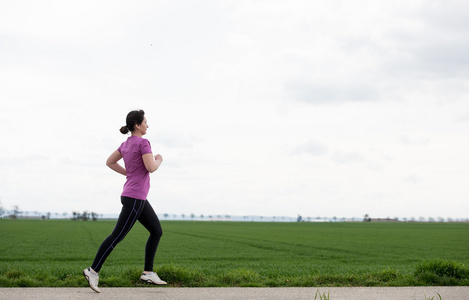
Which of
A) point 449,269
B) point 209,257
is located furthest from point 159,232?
point 209,257

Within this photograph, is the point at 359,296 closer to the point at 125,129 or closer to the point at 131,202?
the point at 131,202

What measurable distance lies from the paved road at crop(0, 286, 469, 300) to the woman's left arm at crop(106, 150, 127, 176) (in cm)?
144

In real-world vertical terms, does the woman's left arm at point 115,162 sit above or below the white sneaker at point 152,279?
above

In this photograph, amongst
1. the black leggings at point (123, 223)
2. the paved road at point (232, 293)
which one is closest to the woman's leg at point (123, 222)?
the black leggings at point (123, 223)

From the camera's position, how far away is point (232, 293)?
5.49 meters

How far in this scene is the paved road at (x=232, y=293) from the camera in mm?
5203

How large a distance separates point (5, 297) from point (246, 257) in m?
16.0

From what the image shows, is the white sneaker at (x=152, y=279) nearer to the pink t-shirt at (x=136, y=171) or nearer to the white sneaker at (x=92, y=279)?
the white sneaker at (x=92, y=279)

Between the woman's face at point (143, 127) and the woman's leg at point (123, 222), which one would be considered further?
the woman's face at point (143, 127)

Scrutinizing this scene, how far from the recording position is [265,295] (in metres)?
5.45

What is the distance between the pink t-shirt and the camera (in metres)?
5.72

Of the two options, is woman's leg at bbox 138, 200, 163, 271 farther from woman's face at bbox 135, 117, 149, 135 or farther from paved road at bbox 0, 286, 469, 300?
woman's face at bbox 135, 117, 149, 135

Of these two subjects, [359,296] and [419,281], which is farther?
[419,281]

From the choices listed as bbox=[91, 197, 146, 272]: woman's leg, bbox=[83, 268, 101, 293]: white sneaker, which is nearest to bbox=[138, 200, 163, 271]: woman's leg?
bbox=[91, 197, 146, 272]: woman's leg
